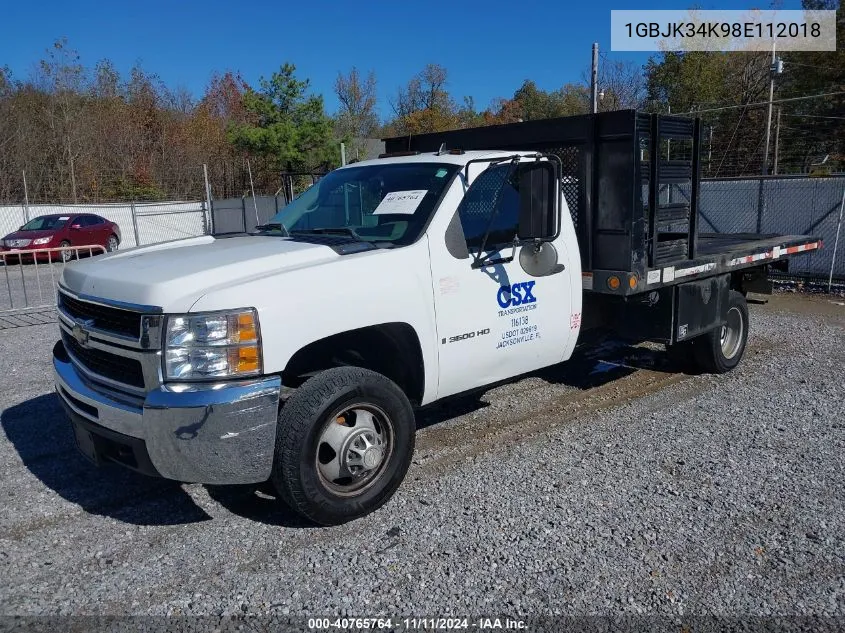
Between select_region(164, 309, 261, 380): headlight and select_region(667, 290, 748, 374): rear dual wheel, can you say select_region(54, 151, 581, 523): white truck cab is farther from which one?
select_region(667, 290, 748, 374): rear dual wheel

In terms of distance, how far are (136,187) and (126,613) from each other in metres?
28.8

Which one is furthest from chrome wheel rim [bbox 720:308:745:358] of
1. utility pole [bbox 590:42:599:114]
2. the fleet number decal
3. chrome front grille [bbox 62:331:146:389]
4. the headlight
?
utility pole [bbox 590:42:599:114]

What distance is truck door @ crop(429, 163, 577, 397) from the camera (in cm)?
440

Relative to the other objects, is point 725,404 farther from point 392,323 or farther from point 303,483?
point 303,483

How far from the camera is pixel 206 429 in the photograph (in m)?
3.42

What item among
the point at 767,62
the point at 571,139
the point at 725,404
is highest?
the point at 767,62

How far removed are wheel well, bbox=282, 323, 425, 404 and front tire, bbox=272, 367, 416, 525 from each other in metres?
0.22

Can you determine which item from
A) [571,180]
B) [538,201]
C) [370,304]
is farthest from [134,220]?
[370,304]

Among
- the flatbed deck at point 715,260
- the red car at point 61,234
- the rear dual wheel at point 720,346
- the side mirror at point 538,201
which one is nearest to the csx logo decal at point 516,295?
the side mirror at point 538,201

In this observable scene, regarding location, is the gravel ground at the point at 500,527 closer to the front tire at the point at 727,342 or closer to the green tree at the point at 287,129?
the front tire at the point at 727,342

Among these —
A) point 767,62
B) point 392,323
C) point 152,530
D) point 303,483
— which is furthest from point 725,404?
point 767,62

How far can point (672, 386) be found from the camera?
22.0 feet

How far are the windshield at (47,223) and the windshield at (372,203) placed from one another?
61.2 ft

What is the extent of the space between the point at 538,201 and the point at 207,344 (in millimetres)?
2319
